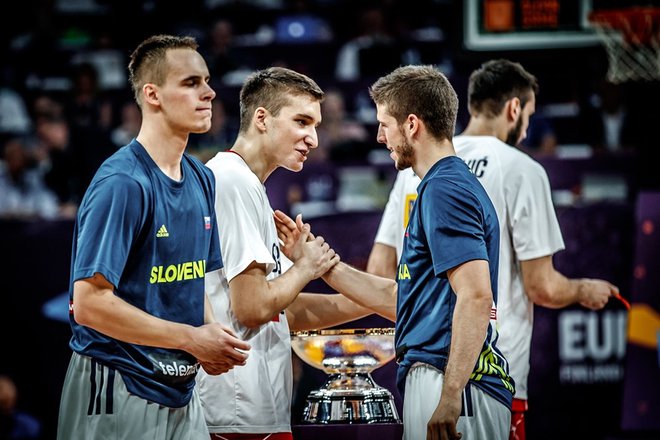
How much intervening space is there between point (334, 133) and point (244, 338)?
240 inches

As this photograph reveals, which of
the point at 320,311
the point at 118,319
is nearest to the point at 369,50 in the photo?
the point at 320,311

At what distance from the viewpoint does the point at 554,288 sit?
14.4ft

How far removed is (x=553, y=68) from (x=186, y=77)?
25.1 ft

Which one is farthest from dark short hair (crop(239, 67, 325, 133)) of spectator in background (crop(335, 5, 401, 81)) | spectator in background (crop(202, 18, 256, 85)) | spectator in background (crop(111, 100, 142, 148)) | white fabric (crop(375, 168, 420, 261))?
spectator in background (crop(202, 18, 256, 85))

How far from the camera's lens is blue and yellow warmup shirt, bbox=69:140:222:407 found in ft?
9.73

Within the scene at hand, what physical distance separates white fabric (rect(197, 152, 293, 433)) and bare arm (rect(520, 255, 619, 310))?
1.32 m

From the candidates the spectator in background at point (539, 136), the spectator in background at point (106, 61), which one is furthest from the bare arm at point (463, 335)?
the spectator in background at point (106, 61)

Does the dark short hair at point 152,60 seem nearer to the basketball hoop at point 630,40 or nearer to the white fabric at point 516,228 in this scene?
the white fabric at point 516,228

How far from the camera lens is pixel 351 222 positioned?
260 inches

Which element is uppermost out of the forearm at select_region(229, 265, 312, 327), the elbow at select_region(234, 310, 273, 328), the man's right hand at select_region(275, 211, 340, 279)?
the man's right hand at select_region(275, 211, 340, 279)

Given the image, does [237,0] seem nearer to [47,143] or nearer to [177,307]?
[47,143]

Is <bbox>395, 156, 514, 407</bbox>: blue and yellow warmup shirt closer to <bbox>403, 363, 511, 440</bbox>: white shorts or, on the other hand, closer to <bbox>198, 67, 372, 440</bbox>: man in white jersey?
<bbox>403, 363, 511, 440</bbox>: white shorts

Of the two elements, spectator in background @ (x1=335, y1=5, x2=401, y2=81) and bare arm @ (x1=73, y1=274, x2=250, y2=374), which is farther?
spectator in background @ (x1=335, y1=5, x2=401, y2=81)

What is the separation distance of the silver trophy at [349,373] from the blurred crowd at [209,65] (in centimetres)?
492
